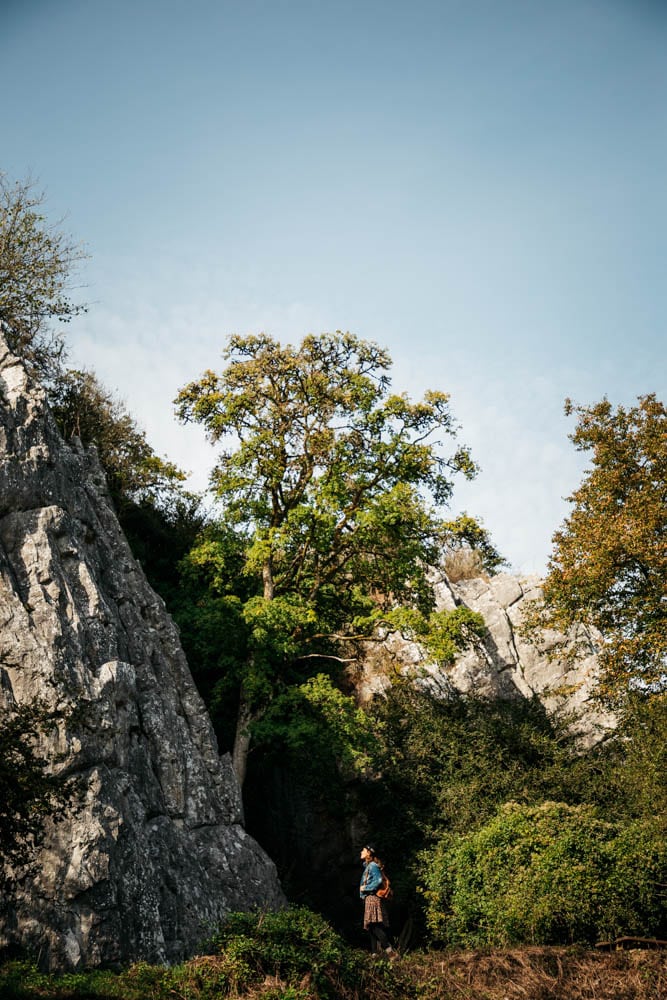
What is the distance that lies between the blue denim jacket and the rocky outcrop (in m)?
9.60

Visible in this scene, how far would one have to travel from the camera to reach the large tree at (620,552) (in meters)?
20.2

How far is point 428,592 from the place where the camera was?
22188 millimetres

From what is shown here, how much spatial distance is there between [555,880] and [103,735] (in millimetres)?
7996

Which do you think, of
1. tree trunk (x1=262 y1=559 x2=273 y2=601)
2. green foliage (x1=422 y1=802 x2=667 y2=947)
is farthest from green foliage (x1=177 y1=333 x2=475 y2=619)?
green foliage (x1=422 y1=802 x2=667 y2=947)

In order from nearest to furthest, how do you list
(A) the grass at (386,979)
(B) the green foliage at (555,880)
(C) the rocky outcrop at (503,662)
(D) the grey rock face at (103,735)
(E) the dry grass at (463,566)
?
(A) the grass at (386,979) < (D) the grey rock face at (103,735) < (B) the green foliage at (555,880) < (C) the rocky outcrop at (503,662) < (E) the dry grass at (463,566)

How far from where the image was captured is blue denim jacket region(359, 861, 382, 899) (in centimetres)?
1443

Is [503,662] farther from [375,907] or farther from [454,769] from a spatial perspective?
[375,907]

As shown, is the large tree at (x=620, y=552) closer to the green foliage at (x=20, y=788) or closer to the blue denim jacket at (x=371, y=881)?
the blue denim jacket at (x=371, y=881)

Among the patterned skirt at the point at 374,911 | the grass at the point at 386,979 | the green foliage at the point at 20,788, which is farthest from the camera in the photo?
the patterned skirt at the point at 374,911

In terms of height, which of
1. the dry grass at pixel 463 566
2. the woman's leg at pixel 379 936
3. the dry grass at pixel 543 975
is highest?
the dry grass at pixel 463 566

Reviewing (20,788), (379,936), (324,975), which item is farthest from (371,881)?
(20,788)

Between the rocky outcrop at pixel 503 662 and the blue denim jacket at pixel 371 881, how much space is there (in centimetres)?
960

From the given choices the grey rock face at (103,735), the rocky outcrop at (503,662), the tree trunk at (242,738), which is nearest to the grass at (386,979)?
the grey rock face at (103,735)

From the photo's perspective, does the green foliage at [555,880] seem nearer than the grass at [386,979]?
No
